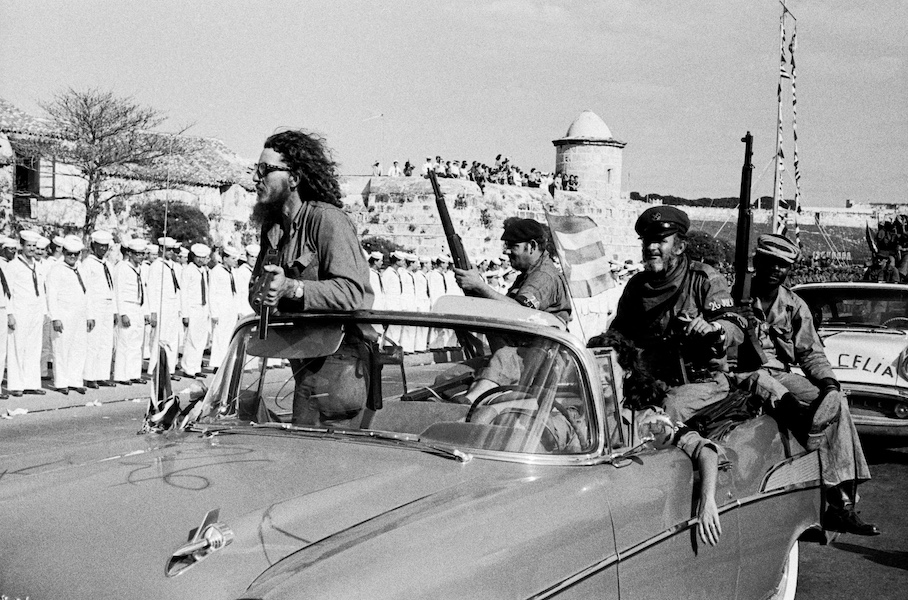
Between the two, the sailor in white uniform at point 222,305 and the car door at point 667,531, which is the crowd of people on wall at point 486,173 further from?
the car door at point 667,531

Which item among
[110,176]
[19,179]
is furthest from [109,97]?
[19,179]

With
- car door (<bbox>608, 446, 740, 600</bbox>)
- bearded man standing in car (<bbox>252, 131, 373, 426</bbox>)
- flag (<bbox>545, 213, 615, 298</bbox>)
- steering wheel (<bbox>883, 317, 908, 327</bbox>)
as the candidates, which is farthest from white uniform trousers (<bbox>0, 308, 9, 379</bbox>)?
car door (<bbox>608, 446, 740, 600</bbox>)

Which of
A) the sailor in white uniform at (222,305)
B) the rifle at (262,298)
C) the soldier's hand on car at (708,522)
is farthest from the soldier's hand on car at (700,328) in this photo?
the sailor in white uniform at (222,305)

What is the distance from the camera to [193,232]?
40.0 metres

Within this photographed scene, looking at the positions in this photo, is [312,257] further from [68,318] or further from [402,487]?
[68,318]

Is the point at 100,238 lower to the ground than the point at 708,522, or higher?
higher

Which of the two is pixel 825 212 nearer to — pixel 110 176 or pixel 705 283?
pixel 110 176

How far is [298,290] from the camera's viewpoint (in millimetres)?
3988

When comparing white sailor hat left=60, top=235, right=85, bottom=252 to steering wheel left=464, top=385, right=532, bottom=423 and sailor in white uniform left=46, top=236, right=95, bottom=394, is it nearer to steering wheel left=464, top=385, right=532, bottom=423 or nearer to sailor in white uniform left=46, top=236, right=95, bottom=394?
sailor in white uniform left=46, top=236, right=95, bottom=394

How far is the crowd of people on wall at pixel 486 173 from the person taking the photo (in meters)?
62.2

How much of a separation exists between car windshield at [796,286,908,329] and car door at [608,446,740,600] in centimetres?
637

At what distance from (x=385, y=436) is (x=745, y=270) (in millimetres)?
3320

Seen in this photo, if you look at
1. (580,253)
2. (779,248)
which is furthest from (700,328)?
(779,248)

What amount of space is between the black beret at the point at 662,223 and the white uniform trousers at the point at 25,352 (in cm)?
960
